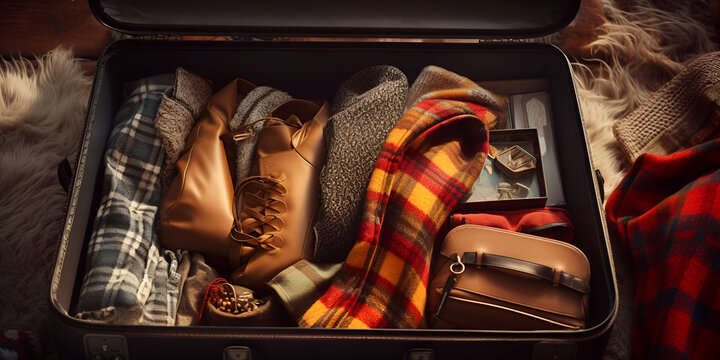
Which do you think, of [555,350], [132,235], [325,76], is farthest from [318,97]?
[555,350]

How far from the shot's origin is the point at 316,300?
932 millimetres

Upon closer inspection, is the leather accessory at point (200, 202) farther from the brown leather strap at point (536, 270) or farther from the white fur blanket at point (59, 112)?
the brown leather strap at point (536, 270)

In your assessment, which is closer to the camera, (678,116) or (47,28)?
(678,116)

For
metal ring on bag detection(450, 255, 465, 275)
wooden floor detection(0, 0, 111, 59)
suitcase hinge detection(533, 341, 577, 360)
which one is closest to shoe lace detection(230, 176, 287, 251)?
metal ring on bag detection(450, 255, 465, 275)

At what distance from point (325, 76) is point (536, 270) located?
0.60 metres

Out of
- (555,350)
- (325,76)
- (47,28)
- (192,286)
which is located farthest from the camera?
(47,28)

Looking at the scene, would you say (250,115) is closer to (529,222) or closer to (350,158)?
(350,158)

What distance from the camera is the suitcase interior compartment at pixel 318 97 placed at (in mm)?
813

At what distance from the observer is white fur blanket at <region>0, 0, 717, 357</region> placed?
104 cm

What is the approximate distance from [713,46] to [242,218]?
1.18 meters

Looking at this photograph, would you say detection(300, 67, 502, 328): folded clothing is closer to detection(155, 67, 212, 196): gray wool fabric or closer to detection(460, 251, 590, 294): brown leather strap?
detection(460, 251, 590, 294): brown leather strap

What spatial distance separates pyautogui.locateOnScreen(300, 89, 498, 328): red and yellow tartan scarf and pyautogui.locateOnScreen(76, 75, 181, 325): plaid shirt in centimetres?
26

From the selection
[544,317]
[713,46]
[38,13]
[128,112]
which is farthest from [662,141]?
[38,13]

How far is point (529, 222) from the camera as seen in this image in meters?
0.98
